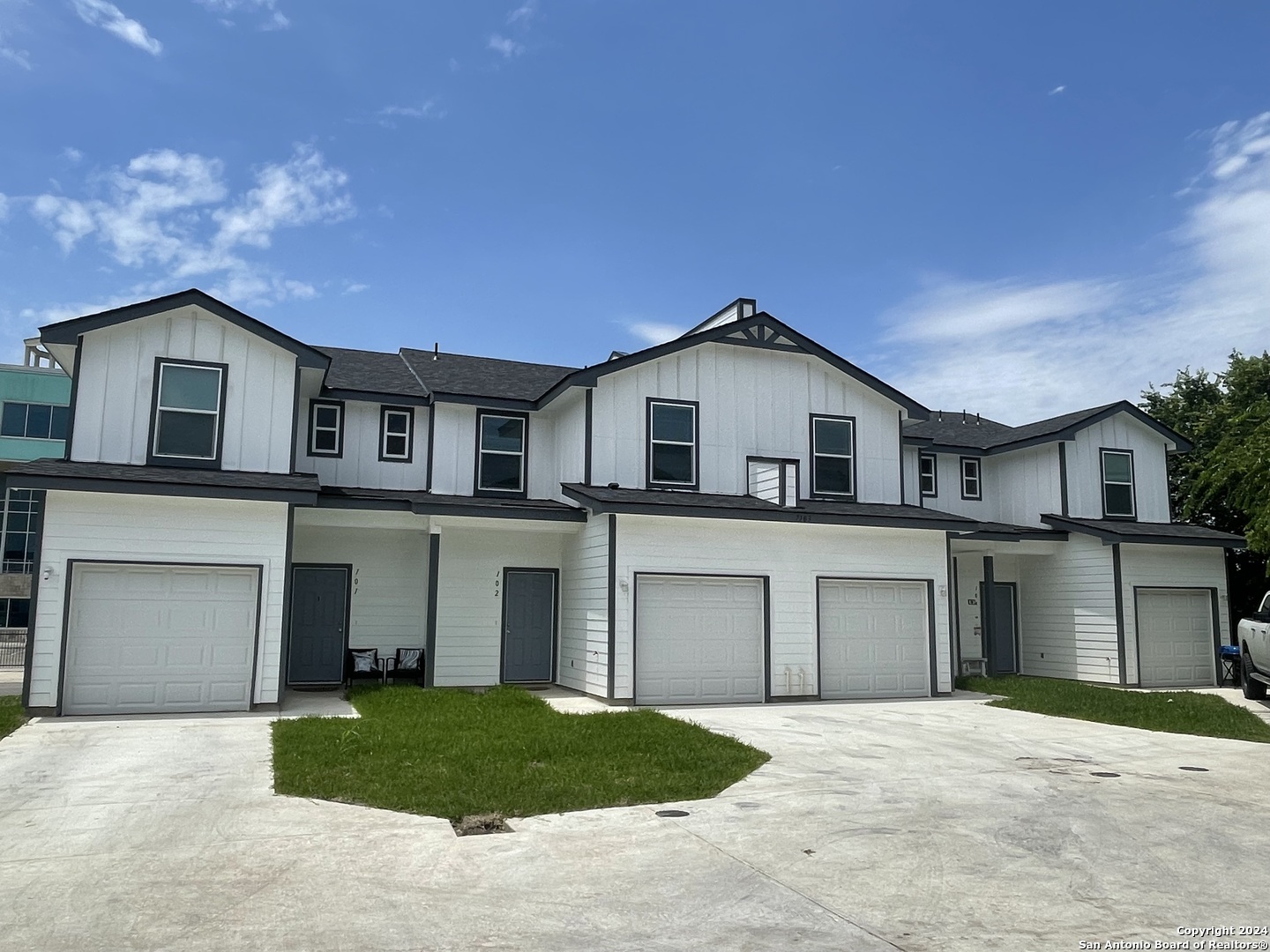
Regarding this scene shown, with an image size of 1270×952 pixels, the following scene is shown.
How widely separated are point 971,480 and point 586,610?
38.0ft

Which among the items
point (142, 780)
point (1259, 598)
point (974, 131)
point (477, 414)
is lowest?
point (142, 780)

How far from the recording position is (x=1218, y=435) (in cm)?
2600

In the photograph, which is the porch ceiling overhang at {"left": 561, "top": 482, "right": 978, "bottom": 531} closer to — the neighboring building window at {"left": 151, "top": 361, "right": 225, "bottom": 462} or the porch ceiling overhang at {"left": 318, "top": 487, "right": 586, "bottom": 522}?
the porch ceiling overhang at {"left": 318, "top": 487, "right": 586, "bottom": 522}

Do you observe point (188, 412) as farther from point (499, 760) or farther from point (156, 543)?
point (499, 760)

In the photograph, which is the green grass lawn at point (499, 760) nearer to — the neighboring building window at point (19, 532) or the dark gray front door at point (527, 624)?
the dark gray front door at point (527, 624)

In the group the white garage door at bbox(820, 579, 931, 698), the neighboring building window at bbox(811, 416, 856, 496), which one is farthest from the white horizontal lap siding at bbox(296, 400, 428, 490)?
the white garage door at bbox(820, 579, 931, 698)

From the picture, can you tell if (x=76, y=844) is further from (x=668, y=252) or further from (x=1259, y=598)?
(x=1259, y=598)

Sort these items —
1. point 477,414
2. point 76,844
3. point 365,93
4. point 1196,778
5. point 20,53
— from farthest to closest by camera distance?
point 477,414, point 365,93, point 20,53, point 1196,778, point 76,844

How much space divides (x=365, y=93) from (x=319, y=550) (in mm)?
8379

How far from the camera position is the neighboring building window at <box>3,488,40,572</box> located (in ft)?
137

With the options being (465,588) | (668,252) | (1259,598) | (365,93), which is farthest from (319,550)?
(1259,598)

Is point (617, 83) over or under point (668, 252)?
over

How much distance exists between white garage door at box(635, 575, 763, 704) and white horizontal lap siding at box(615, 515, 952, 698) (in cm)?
27

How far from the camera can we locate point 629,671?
50.3 feet
